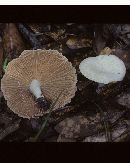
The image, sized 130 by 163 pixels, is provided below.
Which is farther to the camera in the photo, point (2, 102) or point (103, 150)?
point (103, 150)

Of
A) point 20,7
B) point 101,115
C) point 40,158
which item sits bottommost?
point 40,158

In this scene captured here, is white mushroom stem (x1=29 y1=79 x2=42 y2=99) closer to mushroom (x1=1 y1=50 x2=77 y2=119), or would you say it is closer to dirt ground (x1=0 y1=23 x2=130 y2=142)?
mushroom (x1=1 y1=50 x2=77 y2=119)

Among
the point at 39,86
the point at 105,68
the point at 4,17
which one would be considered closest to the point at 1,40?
the point at 4,17

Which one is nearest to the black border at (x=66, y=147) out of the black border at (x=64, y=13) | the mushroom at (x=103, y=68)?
the black border at (x=64, y=13)

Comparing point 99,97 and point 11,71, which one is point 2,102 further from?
point 99,97

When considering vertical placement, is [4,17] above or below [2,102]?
above

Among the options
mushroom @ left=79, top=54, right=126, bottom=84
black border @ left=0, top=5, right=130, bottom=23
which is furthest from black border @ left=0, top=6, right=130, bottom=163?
mushroom @ left=79, top=54, right=126, bottom=84
